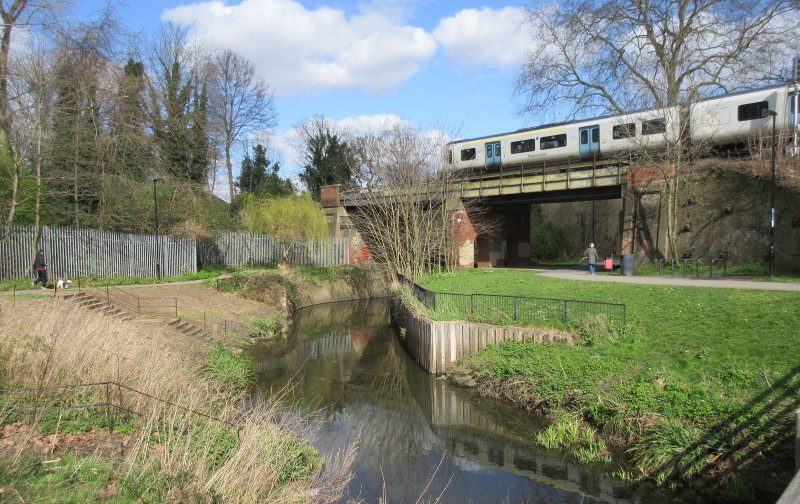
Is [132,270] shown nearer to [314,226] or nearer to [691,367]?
[314,226]

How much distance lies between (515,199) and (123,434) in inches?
1005

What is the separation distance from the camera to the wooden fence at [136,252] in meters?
20.5

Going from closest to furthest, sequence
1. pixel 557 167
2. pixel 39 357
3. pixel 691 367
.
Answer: pixel 39 357 < pixel 691 367 < pixel 557 167

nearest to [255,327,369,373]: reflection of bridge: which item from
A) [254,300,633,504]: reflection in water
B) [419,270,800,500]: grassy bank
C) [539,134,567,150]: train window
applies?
[254,300,633,504]: reflection in water

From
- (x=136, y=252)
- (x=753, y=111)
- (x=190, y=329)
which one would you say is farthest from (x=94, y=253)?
(x=753, y=111)

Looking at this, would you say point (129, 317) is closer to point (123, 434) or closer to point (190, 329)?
point (190, 329)

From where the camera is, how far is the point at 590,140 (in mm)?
26359

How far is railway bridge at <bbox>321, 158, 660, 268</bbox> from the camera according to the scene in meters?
24.5

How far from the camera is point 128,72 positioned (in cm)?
3081

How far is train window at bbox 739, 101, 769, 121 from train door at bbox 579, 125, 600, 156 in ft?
19.9

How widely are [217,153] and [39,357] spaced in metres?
32.9

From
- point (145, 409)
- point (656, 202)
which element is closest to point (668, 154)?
point (656, 202)

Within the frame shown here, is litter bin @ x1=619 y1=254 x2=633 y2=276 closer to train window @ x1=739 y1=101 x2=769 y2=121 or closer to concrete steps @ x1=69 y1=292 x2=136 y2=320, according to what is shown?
train window @ x1=739 y1=101 x2=769 y2=121

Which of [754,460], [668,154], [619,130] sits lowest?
[754,460]
